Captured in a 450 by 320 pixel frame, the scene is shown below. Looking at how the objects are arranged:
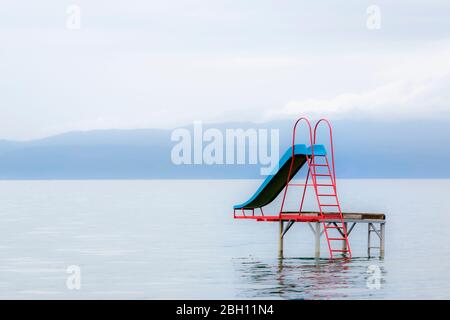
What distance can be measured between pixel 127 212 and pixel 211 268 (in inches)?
2460

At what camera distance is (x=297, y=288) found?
36188 mm

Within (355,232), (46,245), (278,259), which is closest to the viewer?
(278,259)

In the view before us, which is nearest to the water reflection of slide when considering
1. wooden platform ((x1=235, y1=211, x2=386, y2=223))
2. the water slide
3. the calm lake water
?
the calm lake water

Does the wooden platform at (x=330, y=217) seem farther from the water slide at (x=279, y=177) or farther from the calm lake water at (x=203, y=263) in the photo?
the calm lake water at (x=203, y=263)

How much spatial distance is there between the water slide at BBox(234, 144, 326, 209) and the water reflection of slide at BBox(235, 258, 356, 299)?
2425 millimetres

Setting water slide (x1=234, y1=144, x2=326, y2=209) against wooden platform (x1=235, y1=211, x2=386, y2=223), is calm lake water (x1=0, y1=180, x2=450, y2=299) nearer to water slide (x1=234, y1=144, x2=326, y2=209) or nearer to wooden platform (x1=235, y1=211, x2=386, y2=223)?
wooden platform (x1=235, y1=211, x2=386, y2=223)

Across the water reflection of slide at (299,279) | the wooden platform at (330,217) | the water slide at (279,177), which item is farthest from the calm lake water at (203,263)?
the water slide at (279,177)

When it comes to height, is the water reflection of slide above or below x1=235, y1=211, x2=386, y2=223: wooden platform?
below

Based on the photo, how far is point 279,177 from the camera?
4275cm

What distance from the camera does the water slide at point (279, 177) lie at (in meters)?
41.7

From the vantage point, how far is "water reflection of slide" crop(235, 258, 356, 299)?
115 feet

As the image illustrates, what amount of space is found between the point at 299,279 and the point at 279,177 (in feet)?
17.3

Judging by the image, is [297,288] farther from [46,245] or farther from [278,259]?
[46,245]

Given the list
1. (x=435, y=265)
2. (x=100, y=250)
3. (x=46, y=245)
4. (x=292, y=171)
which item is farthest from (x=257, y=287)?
(x=46, y=245)
